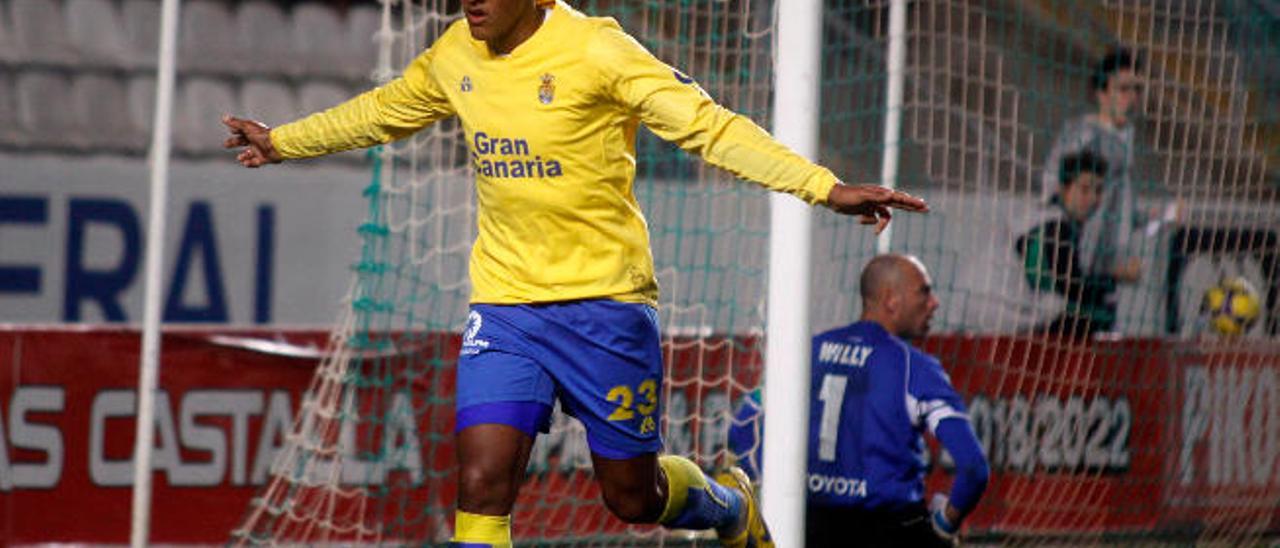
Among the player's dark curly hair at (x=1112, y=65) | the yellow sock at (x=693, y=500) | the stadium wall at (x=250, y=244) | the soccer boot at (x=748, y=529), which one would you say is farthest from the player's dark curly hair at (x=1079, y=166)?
the yellow sock at (x=693, y=500)

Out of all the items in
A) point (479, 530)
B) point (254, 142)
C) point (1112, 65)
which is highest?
point (1112, 65)

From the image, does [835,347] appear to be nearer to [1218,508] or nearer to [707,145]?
[707,145]

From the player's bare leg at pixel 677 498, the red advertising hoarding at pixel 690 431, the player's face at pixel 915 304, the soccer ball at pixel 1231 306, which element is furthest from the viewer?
the soccer ball at pixel 1231 306

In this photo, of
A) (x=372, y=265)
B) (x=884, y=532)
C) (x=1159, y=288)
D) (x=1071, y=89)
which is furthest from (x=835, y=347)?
(x=1071, y=89)

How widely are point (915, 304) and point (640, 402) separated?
1.76m

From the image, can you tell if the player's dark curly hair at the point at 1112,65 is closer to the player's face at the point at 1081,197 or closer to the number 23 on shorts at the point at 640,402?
the player's face at the point at 1081,197

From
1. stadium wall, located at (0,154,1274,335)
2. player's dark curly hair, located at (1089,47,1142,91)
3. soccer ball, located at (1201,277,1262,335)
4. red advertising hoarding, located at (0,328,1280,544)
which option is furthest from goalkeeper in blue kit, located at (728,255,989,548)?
soccer ball, located at (1201,277,1262,335)

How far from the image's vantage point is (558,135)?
4.74 meters

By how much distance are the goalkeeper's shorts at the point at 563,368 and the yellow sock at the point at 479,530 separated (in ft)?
0.73

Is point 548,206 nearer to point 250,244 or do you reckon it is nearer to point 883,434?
point 883,434

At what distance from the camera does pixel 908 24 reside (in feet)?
33.8

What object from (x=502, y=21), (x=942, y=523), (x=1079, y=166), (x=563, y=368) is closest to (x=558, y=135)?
(x=502, y=21)

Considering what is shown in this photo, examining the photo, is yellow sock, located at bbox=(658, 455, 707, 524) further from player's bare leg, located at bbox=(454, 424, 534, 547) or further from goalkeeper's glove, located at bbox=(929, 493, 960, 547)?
goalkeeper's glove, located at bbox=(929, 493, 960, 547)

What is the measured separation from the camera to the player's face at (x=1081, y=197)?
9008 mm
